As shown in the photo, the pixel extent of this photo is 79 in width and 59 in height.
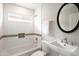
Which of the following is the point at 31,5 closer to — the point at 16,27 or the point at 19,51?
the point at 16,27

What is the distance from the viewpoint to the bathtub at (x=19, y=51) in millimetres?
1080

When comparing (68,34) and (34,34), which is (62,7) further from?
(34,34)

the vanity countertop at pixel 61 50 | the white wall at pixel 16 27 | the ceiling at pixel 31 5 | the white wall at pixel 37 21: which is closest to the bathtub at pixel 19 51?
the white wall at pixel 16 27

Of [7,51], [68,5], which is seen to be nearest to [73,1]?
[68,5]

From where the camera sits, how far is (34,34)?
1.24 metres

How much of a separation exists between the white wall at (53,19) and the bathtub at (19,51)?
0.43 m

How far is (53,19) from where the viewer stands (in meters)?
1.24

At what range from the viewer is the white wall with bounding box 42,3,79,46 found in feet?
3.53

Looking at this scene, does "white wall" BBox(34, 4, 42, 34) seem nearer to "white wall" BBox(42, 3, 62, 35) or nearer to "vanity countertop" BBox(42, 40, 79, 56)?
"white wall" BBox(42, 3, 62, 35)

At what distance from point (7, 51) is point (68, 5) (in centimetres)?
131

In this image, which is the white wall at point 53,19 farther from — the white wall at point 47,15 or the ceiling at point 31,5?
the ceiling at point 31,5

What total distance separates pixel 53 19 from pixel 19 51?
2.83ft

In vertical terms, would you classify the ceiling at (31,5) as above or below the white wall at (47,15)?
above

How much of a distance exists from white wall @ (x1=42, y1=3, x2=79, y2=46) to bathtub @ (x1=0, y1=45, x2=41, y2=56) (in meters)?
0.43
